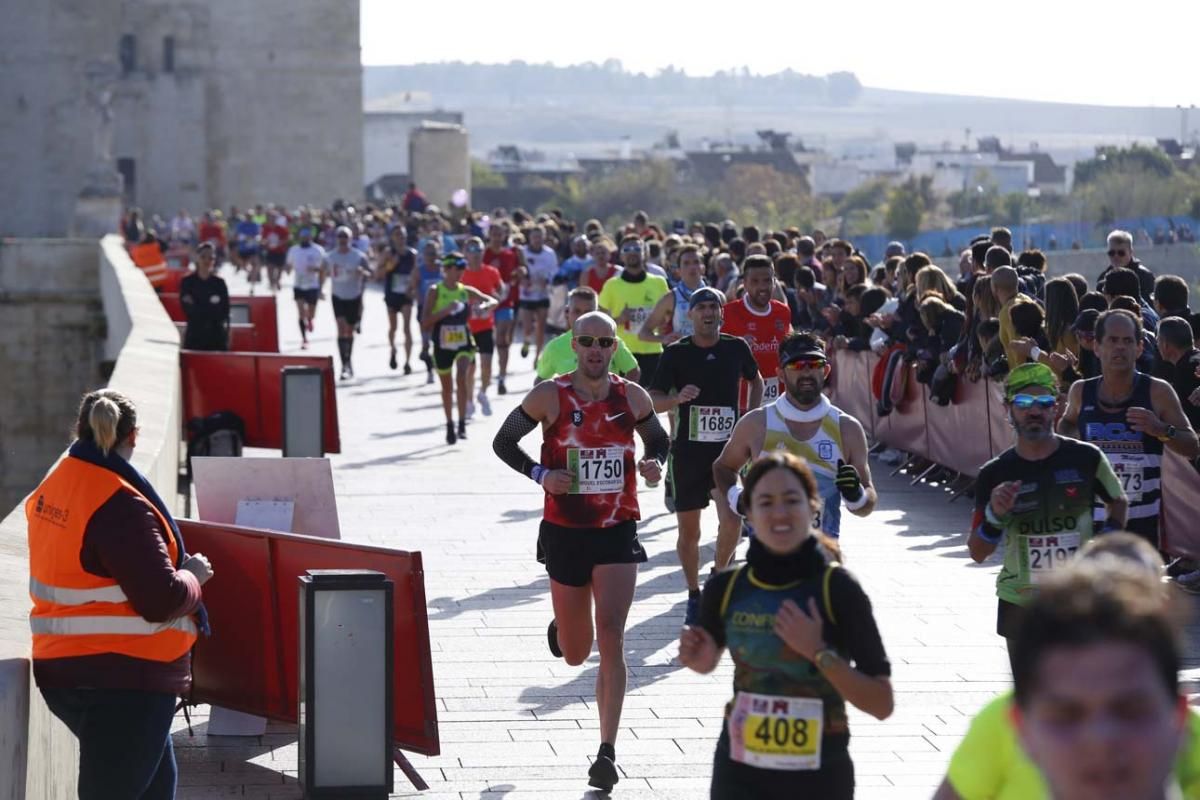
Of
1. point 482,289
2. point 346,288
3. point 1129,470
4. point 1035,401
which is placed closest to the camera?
point 1035,401

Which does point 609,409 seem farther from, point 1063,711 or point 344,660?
point 1063,711

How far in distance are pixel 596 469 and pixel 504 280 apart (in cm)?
1630

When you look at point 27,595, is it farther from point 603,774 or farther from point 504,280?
point 504,280

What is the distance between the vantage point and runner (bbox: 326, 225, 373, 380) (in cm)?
2522

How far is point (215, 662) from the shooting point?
9.01 meters

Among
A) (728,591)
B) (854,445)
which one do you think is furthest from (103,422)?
(854,445)

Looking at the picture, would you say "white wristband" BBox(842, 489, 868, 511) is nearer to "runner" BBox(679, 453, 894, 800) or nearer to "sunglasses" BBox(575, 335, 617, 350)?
"sunglasses" BBox(575, 335, 617, 350)

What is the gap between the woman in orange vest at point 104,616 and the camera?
6.62 metres

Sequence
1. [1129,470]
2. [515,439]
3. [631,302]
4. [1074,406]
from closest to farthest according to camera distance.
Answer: [515,439] → [1074,406] → [1129,470] → [631,302]

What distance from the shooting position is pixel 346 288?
25.3m

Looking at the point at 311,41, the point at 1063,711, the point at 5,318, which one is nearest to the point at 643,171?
the point at 311,41

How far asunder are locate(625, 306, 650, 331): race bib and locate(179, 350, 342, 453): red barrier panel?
2.42 meters

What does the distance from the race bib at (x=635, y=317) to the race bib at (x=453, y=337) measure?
9.79ft

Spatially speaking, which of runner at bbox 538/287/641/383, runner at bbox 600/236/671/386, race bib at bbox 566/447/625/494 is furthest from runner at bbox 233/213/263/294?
race bib at bbox 566/447/625/494
